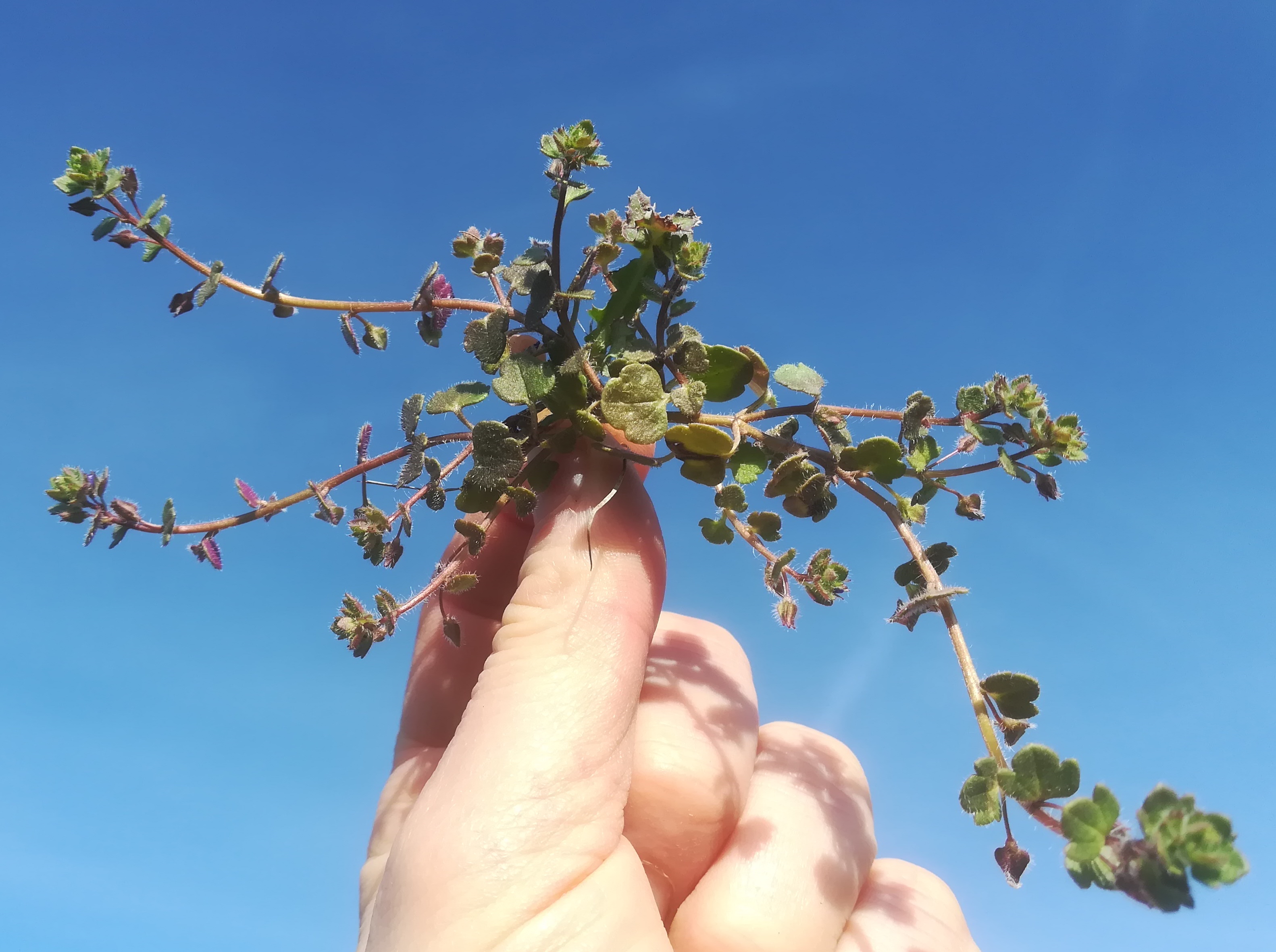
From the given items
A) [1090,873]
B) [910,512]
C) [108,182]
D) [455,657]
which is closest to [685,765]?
[455,657]

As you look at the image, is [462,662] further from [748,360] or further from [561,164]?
[561,164]

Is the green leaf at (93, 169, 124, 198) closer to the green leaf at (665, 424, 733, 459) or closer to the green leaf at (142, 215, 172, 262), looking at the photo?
the green leaf at (142, 215, 172, 262)

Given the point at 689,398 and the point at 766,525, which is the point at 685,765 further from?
the point at 689,398

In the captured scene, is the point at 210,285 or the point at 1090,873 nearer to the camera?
the point at 1090,873

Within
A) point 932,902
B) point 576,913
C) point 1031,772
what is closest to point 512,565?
point 576,913

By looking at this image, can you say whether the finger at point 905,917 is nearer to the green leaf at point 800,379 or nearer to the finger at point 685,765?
the finger at point 685,765

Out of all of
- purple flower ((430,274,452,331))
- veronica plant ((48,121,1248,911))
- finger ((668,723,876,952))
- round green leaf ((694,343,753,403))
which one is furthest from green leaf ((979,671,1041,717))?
purple flower ((430,274,452,331))
